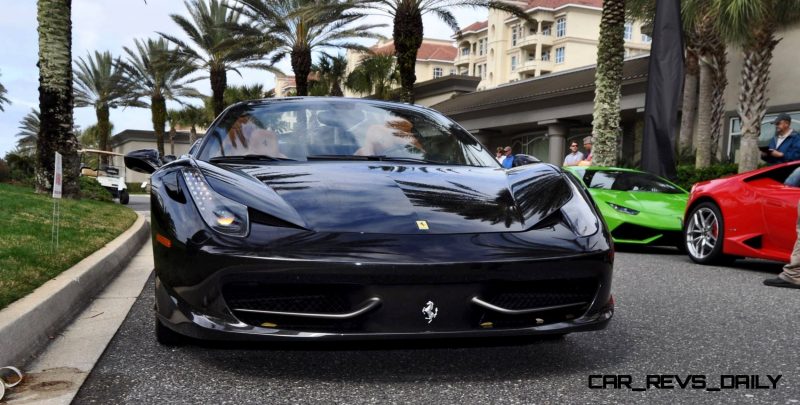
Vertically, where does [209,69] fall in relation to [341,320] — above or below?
above

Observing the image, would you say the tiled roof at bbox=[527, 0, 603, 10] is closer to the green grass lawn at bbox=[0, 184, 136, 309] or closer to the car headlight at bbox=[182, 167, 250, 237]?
the green grass lawn at bbox=[0, 184, 136, 309]

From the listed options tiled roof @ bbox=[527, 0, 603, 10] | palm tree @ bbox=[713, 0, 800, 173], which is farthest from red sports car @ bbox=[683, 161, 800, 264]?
tiled roof @ bbox=[527, 0, 603, 10]

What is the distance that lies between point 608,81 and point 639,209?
23.3ft

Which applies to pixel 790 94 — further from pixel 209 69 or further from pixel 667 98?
pixel 209 69

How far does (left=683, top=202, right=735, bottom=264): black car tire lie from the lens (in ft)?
23.1

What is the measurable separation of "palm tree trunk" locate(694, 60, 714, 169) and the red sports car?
39.6 ft

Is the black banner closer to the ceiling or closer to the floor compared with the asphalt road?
closer to the ceiling

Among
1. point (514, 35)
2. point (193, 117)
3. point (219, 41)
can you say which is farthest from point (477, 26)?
point (219, 41)

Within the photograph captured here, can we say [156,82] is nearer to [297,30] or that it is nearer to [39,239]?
[297,30]

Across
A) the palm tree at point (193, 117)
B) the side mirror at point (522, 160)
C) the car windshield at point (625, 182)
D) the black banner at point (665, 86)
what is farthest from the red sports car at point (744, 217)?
the palm tree at point (193, 117)

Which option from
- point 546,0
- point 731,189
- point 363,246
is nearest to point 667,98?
point 731,189

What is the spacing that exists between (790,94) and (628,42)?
52189 millimetres

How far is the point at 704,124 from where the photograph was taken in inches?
758

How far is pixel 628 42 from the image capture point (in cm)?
6794
